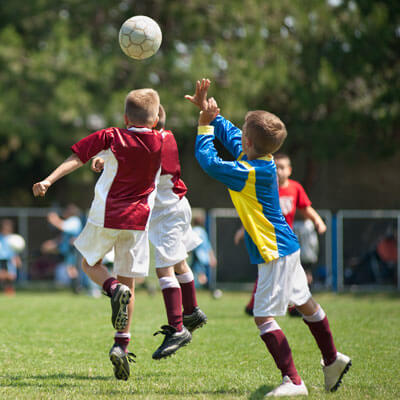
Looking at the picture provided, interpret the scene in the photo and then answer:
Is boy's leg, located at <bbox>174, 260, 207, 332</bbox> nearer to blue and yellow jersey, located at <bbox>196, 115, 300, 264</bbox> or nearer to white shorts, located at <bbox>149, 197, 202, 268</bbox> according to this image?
white shorts, located at <bbox>149, 197, 202, 268</bbox>

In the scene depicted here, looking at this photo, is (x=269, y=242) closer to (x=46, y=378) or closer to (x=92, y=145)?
(x=92, y=145)

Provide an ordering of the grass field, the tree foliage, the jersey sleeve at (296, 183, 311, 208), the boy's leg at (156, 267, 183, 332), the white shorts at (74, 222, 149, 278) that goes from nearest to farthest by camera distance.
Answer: the grass field < the white shorts at (74, 222, 149, 278) < the boy's leg at (156, 267, 183, 332) < the jersey sleeve at (296, 183, 311, 208) < the tree foliage

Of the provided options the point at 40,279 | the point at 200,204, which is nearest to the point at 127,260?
the point at 40,279

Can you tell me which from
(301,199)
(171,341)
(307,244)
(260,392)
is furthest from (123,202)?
(307,244)

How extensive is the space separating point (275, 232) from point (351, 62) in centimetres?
1262

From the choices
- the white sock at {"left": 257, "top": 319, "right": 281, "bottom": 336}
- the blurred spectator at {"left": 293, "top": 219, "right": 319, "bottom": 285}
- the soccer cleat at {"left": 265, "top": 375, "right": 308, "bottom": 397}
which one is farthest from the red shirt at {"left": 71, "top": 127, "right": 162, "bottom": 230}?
the blurred spectator at {"left": 293, "top": 219, "right": 319, "bottom": 285}

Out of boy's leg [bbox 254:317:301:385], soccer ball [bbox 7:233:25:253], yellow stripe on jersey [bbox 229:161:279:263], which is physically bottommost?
soccer ball [bbox 7:233:25:253]

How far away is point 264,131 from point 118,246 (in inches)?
57.0

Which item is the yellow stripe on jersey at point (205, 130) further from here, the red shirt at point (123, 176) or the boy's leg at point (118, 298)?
the boy's leg at point (118, 298)

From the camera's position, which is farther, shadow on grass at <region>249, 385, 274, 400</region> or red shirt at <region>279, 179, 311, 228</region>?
red shirt at <region>279, 179, 311, 228</region>

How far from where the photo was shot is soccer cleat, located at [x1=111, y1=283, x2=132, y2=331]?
4.77 m

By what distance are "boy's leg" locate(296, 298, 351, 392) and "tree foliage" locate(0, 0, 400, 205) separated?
11.8 meters

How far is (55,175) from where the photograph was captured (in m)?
4.67

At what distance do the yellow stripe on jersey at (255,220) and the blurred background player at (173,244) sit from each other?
98 centimetres
